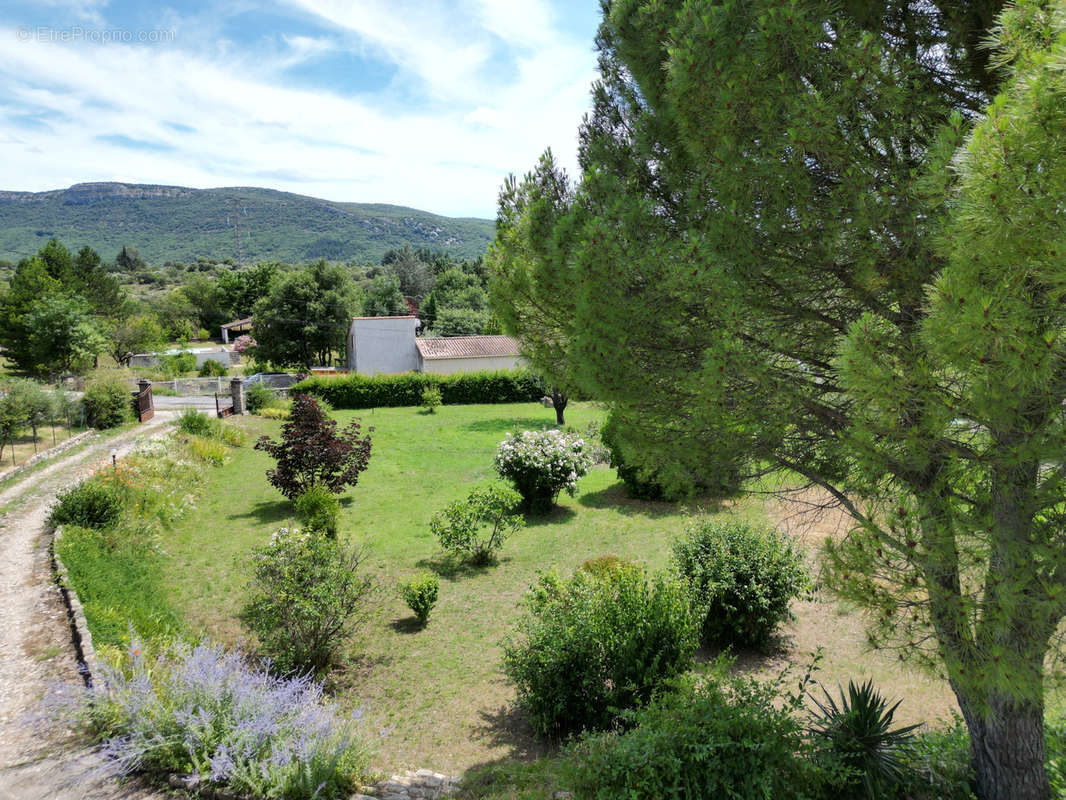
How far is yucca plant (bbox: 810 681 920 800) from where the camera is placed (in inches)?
158

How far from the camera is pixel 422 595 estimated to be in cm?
763

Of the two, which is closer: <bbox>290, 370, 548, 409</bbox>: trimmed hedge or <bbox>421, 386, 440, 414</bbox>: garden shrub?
<bbox>421, 386, 440, 414</bbox>: garden shrub

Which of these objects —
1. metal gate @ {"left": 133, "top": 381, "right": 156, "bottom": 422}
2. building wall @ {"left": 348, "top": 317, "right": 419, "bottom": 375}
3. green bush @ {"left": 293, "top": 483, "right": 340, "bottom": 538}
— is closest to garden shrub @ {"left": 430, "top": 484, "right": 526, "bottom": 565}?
green bush @ {"left": 293, "top": 483, "right": 340, "bottom": 538}

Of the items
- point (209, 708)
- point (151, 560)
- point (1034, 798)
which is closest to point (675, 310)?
point (1034, 798)

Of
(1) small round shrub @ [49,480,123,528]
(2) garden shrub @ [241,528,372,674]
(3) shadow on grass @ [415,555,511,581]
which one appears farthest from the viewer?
(1) small round shrub @ [49,480,123,528]

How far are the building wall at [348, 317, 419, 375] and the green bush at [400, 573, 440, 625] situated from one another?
28.5m

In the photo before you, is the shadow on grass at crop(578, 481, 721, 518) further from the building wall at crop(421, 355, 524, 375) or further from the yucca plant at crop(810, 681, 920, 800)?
the building wall at crop(421, 355, 524, 375)

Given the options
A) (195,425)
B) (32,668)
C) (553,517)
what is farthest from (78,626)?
(195,425)

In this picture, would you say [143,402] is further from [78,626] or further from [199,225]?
[199,225]

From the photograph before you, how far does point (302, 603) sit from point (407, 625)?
1.87m

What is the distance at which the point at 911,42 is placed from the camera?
157 inches

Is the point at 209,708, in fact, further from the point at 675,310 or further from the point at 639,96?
the point at 639,96

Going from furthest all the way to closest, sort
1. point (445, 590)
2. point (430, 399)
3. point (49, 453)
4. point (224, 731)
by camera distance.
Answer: point (430, 399), point (49, 453), point (445, 590), point (224, 731)

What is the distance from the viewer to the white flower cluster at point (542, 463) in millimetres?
12352
